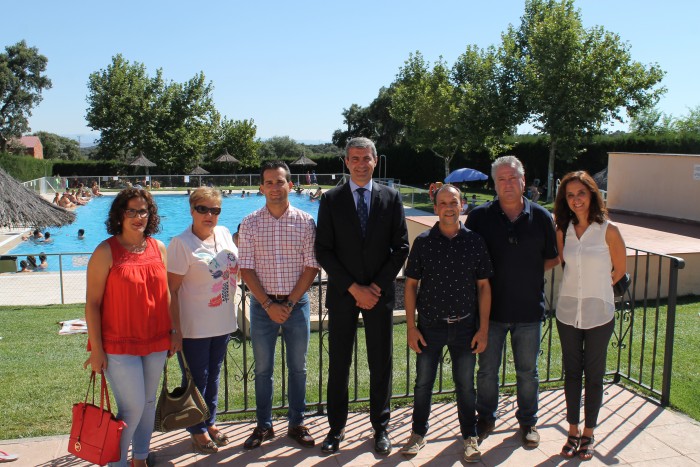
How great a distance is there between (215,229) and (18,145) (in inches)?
2468

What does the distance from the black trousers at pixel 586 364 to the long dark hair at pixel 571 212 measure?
65cm

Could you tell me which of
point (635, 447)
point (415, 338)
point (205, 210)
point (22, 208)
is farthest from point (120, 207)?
point (22, 208)

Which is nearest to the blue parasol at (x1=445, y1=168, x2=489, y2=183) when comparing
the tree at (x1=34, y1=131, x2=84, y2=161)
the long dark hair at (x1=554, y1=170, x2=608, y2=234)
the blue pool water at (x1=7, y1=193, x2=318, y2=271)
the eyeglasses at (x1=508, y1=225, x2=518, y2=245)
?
the blue pool water at (x1=7, y1=193, x2=318, y2=271)

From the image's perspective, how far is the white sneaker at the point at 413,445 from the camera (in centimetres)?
369

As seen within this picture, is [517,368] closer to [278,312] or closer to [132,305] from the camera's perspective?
[278,312]

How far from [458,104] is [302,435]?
94.9ft

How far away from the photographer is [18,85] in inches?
2057

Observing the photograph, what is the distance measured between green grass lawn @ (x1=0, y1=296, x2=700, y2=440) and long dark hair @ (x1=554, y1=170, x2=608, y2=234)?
121 centimetres

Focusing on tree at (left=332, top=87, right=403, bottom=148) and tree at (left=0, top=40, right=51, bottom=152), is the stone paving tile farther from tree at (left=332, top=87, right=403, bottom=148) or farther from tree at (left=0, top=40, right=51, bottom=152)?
tree at (left=0, top=40, right=51, bottom=152)

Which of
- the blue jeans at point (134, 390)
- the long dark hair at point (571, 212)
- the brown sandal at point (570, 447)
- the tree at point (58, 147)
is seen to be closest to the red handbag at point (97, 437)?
the blue jeans at point (134, 390)

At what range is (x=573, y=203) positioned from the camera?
3.70 meters

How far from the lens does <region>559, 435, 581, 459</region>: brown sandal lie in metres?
3.69

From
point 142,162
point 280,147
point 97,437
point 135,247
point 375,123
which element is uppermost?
point 375,123

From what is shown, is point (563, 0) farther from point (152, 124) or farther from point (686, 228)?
point (152, 124)
